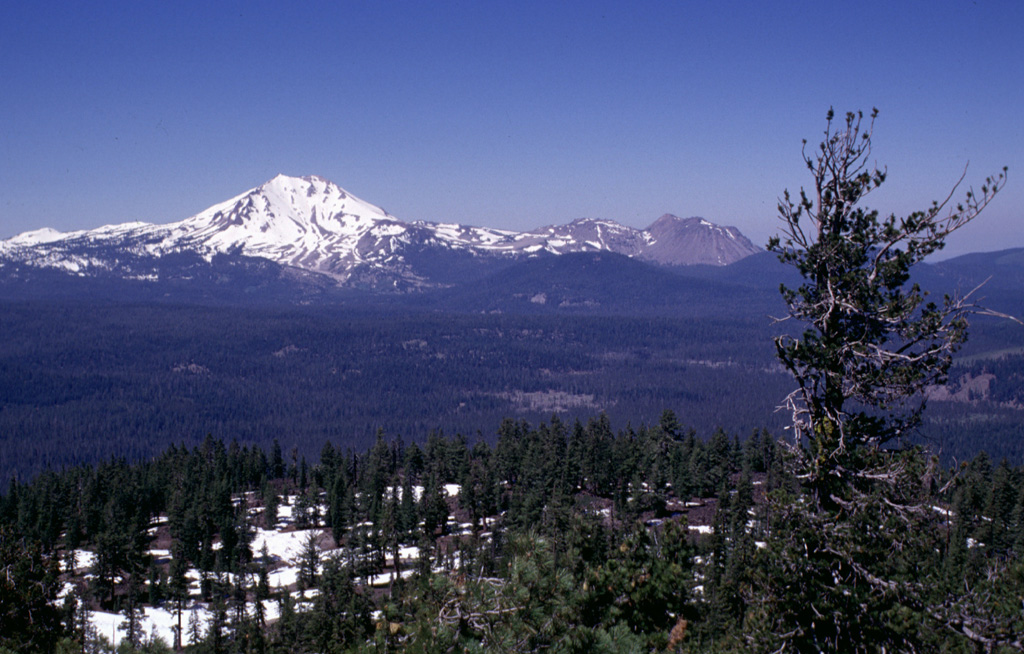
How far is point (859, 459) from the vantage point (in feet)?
43.5

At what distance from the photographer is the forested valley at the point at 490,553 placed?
12.5m

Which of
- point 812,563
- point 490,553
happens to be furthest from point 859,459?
point 490,553

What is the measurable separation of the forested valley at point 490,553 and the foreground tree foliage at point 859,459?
0.08 meters

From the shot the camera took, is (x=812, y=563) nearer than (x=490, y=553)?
Yes

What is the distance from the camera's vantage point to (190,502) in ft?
268

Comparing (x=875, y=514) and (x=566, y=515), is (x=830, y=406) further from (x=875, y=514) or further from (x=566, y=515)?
(x=566, y=515)

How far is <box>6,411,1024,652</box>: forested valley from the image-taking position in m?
12.5

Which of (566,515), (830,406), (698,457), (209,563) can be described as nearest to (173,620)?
(209,563)

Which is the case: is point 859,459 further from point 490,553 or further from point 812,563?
point 490,553

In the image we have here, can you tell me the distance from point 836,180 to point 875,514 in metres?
6.40

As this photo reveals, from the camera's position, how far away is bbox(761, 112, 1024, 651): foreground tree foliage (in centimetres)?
1261

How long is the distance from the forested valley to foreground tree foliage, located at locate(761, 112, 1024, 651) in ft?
0.26

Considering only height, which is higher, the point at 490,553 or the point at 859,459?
the point at 859,459

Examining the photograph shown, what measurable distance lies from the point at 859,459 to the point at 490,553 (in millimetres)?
50063
